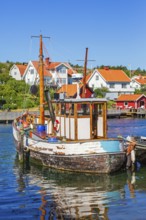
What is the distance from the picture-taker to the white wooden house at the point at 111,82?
88.4 metres

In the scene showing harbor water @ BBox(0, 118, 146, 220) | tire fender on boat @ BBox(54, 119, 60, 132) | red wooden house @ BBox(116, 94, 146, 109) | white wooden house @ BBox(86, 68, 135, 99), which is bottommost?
harbor water @ BBox(0, 118, 146, 220)

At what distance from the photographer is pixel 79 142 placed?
66.1 feet

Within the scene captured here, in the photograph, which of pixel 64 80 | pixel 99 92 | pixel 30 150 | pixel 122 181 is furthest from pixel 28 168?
pixel 64 80

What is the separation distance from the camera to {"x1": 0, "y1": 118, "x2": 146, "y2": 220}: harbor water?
1384cm

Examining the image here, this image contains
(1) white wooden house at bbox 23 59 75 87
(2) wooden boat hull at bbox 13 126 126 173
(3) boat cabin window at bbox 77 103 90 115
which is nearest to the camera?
(2) wooden boat hull at bbox 13 126 126 173

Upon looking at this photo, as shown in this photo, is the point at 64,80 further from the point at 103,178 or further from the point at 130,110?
the point at 103,178

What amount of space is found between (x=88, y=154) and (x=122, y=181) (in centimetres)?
218

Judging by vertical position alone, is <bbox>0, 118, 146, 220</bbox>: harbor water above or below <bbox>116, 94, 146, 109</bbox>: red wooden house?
below

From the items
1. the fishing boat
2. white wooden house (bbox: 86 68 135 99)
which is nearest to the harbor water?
the fishing boat

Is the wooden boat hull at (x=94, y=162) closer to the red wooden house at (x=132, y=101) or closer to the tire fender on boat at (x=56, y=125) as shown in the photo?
the tire fender on boat at (x=56, y=125)

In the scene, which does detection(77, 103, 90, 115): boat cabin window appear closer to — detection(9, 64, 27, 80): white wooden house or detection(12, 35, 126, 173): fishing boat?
detection(12, 35, 126, 173): fishing boat

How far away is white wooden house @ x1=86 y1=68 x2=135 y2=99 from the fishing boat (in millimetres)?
64529

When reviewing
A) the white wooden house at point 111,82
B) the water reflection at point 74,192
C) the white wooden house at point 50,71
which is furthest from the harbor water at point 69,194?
the white wooden house at point 111,82

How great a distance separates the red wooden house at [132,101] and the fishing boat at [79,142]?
178ft
